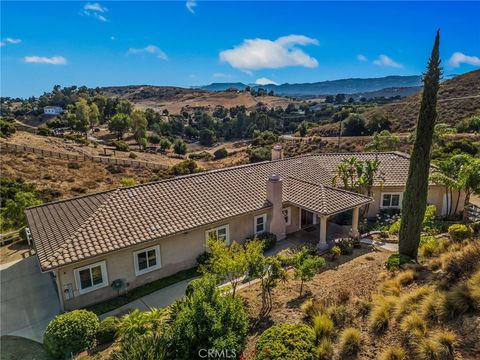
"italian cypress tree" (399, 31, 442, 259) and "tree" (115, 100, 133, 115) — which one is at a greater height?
"tree" (115, 100, 133, 115)

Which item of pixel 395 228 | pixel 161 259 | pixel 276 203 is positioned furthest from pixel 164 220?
pixel 395 228

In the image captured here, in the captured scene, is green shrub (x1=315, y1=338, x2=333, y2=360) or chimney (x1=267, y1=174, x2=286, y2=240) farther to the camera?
chimney (x1=267, y1=174, x2=286, y2=240)

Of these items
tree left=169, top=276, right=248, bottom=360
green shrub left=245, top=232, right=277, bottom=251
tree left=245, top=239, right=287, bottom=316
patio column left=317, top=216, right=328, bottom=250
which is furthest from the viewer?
green shrub left=245, top=232, right=277, bottom=251

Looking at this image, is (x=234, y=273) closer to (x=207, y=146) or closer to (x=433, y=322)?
(x=433, y=322)

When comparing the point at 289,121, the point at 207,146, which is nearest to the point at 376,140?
the point at 207,146

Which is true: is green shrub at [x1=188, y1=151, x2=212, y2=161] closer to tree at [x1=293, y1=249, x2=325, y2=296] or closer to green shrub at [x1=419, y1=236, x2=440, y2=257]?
green shrub at [x1=419, y1=236, x2=440, y2=257]

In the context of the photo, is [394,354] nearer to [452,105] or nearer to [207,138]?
[452,105]

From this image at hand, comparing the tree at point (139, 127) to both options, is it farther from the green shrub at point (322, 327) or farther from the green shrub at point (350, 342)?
the green shrub at point (350, 342)

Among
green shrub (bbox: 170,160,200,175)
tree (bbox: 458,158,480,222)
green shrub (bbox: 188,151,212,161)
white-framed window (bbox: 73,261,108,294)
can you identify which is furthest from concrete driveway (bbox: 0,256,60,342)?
green shrub (bbox: 188,151,212,161)
